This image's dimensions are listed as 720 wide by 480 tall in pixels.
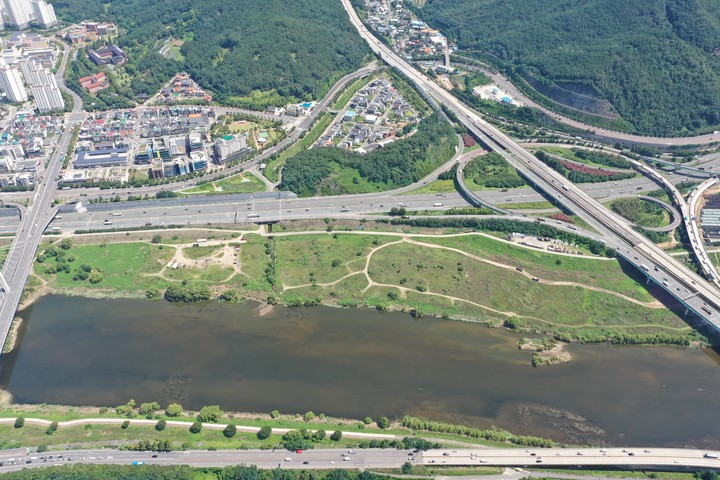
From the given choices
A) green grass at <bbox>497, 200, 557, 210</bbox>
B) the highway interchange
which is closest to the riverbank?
the highway interchange

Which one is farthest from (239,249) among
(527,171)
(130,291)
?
(527,171)

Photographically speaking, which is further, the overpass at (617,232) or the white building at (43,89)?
the white building at (43,89)

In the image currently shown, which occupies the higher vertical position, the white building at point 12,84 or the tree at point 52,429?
the white building at point 12,84

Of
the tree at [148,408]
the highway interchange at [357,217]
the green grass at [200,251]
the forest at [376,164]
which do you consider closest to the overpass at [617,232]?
the highway interchange at [357,217]

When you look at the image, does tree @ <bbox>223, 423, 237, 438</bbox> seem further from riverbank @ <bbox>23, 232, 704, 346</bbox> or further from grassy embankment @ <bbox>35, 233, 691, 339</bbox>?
grassy embankment @ <bbox>35, 233, 691, 339</bbox>

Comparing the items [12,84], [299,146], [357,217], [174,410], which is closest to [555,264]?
[357,217]

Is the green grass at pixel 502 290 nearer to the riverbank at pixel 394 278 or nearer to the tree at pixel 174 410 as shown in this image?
the riverbank at pixel 394 278
